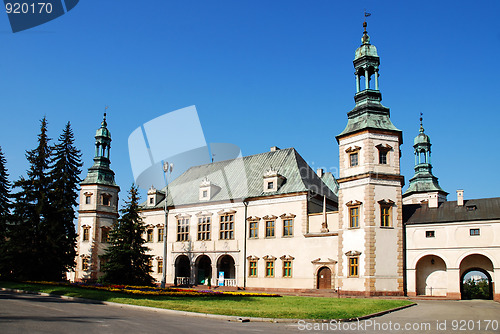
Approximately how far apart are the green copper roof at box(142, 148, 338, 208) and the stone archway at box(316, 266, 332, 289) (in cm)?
751

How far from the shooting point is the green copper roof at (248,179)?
1768 inches

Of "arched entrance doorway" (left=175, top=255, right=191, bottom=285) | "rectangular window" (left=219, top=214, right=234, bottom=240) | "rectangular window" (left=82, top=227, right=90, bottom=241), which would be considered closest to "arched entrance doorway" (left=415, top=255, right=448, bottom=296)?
"rectangular window" (left=219, top=214, right=234, bottom=240)

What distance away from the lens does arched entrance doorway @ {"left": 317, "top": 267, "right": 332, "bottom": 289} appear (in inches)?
1531

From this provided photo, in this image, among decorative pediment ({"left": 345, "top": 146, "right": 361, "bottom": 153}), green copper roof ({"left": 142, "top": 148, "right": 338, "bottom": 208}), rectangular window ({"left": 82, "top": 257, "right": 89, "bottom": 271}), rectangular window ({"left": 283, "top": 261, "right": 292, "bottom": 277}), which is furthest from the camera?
rectangular window ({"left": 82, "top": 257, "right": 89, "bottom": 271})

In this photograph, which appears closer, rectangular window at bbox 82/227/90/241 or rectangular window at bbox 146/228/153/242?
rectangular window at bbox 146/228/153/242

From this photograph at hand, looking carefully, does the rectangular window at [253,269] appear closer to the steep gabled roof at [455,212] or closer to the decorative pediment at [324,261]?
the decorative pediment at [324,261]

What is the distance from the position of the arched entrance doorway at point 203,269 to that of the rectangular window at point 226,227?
4.20 m

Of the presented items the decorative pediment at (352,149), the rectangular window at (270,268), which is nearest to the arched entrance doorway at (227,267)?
the rectangular window at (270,268)

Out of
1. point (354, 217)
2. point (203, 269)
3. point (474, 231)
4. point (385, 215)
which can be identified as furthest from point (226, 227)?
point (474, 231)

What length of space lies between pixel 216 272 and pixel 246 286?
12.7 feet

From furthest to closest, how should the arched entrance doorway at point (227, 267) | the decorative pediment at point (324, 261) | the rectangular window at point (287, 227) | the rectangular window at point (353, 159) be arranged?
1. the arched entrance doorway at point (227, 267)
2. the rectangular window at point (287, 227)
3. the decorative pediment at point (324, 261)
4. the rectangular window at point (353, 159)

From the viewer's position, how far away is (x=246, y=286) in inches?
1750

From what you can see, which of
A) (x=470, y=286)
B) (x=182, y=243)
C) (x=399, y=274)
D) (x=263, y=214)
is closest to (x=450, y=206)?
(x=399, y=274)

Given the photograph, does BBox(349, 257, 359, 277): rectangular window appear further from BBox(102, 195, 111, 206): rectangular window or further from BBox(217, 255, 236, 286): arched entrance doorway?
BBox(102, 195, 111, 206): rectangular window
